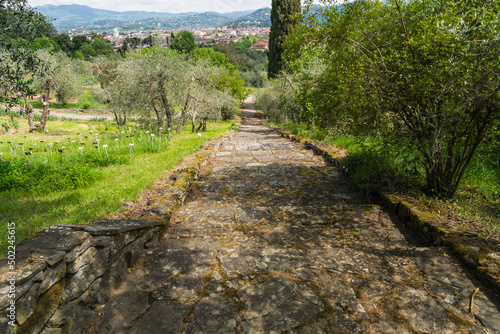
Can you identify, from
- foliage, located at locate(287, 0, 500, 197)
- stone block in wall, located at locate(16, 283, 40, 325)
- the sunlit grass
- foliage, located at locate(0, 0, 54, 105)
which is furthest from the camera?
foliage, located at locate(0, 0, 54, 105)

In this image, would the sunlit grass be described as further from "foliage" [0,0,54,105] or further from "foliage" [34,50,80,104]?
"foliage" [34,50,80,104]

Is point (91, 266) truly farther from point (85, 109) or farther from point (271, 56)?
point (85, 109)

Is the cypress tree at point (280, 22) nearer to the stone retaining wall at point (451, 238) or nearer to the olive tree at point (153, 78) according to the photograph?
the olive tree at point (153, 78)

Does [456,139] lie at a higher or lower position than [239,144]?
higher

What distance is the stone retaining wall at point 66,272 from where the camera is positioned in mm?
1643

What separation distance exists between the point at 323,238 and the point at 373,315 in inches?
54.0

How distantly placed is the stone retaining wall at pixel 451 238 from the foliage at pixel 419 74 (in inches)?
26.8

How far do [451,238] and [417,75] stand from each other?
79.7 inches

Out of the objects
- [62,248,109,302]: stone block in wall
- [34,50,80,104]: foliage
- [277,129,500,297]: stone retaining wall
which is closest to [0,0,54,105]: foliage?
[62,248,109,302]: stone block in wall

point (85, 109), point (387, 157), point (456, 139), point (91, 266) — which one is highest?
point (456, 139)

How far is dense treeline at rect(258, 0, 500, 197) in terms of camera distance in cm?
294

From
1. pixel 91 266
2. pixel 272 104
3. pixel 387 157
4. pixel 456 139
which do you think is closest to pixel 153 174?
pixel 91 266

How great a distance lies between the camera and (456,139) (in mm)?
3869

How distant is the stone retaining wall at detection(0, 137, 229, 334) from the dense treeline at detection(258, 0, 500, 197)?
377 cm
